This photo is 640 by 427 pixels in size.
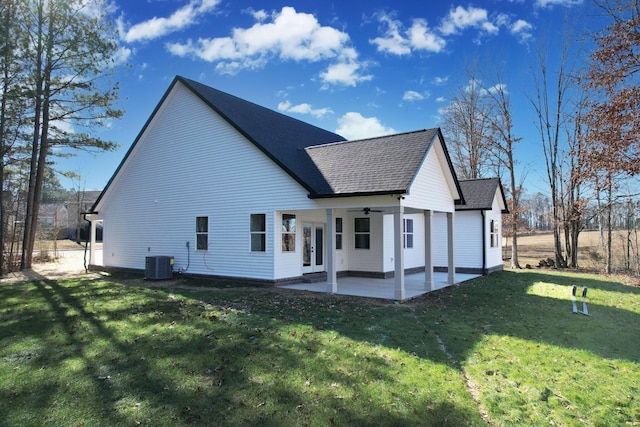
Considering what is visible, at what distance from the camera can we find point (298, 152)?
13.7m

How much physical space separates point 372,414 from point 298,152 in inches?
416

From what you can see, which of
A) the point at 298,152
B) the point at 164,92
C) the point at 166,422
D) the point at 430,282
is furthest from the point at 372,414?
the point at 164,92

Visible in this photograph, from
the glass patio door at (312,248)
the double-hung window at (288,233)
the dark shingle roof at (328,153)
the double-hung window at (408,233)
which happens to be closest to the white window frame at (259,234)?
the double-hung window at (288,233)

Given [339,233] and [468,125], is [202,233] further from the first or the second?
[468,125]

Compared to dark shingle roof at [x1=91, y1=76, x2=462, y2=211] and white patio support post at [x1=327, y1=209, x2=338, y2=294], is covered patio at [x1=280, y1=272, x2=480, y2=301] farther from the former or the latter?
dark shingle roof at [x1=91, y1=76, x2=462, y2=211]

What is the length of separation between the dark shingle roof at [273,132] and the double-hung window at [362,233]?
3.75m

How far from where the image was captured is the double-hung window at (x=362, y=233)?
15.4m

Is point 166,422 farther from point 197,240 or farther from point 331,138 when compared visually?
point 331,138

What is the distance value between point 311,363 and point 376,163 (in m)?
7.01

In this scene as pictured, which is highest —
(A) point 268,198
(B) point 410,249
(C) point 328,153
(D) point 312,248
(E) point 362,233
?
(C) point 328,153

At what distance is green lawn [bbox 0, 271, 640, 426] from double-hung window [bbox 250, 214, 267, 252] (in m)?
2.96

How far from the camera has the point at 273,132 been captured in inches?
567

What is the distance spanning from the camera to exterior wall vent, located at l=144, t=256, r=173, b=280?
45.4 ft

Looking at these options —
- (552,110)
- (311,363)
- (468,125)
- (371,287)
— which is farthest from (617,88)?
(468,125)
